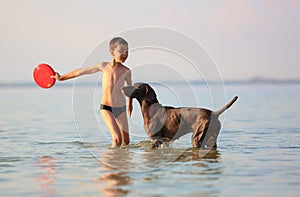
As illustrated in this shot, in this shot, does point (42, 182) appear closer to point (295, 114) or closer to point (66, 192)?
point (66, 192)

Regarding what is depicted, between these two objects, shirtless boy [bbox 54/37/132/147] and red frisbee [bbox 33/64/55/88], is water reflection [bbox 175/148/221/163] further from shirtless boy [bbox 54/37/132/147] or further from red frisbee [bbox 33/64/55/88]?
red frisbee [bbox 33/64/55/88]

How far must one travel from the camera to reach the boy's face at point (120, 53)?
10742 millimetres

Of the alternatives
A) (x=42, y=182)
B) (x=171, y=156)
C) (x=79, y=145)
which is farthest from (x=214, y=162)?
(x=79, y=145)

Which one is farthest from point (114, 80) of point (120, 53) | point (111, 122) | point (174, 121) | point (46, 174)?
point (46, 174)

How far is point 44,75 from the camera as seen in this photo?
11359 millimetres

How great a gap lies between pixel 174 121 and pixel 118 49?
64.6 inches

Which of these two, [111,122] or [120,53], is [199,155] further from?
[120,53]

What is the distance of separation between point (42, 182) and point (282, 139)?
6541 mm

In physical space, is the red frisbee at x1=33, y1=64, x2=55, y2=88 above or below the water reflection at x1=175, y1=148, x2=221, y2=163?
above

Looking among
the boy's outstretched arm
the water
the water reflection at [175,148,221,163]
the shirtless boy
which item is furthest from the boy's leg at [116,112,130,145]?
the water reflection at [175,148,221,163]

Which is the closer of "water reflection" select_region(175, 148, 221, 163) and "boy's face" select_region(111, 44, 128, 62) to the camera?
"water reflection" select_region(175, 148, 221, 163)

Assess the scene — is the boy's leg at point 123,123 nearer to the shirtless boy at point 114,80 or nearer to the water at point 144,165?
the shirtless boy at point 114,80

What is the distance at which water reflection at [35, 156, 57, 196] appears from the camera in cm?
764

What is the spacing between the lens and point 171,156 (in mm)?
10406
